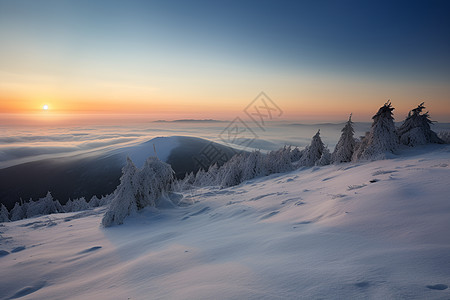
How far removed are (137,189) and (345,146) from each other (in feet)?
55.4

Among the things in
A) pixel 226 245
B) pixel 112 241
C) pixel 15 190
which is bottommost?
pixel 15 190

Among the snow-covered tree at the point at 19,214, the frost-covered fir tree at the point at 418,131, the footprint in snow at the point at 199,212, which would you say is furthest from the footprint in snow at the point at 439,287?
the snow-covered tree at the point at 19,214

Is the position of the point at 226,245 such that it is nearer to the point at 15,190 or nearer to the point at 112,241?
the point at 112,241

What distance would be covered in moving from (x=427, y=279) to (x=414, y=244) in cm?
103

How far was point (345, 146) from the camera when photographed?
59.5 feet

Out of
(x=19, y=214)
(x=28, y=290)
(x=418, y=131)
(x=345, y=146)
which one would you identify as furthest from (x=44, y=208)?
(x=418, y=131)

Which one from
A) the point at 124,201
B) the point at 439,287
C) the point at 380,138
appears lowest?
the point at 124,201

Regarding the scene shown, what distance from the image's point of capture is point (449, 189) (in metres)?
4.98

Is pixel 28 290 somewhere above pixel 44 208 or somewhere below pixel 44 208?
above

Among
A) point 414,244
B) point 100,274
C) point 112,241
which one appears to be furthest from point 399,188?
point 112,241

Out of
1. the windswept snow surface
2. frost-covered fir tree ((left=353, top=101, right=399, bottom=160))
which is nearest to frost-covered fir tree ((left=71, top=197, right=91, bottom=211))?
the windswept snow surface

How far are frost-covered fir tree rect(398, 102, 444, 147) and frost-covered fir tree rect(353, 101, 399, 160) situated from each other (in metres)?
0.94

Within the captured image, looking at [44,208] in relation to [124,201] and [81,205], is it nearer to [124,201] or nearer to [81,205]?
[81,205]

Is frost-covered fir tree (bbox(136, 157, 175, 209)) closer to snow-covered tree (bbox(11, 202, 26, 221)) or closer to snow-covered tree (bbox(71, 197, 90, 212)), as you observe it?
snow-covered tree (bbox(71, 197, 90, 212))
